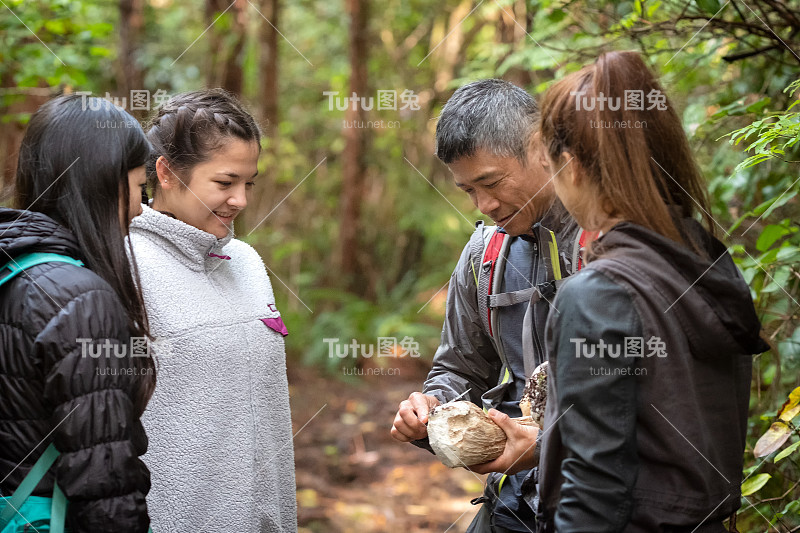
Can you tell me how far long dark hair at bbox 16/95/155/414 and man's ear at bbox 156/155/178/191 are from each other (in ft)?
1.89

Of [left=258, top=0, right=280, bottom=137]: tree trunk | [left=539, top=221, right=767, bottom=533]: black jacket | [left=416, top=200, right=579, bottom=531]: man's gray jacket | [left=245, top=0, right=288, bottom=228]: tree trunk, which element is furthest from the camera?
[left=258, top=0, right=280, bottom=137]: tree trunk

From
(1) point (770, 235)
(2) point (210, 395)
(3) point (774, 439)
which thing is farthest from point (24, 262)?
(1) point (770, 235)

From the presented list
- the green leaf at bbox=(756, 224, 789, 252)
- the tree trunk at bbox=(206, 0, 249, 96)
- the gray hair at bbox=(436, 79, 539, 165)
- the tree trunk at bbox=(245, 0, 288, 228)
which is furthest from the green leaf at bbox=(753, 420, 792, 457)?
the tree trunk at bbox=(245, 0, 288, 228)

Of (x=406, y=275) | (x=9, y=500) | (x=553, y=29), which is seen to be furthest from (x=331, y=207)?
(x=9, y=500)

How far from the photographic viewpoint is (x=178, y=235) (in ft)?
7.95

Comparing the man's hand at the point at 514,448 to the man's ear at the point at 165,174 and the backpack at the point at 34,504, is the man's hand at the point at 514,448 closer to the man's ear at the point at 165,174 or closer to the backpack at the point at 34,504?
the backpack at the point at 34,504

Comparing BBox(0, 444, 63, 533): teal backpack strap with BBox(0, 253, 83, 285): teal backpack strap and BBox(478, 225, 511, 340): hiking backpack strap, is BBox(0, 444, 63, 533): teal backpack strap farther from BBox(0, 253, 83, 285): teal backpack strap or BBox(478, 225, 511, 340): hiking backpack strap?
BBox(478, 225, 511, 340): hiking backpack strap

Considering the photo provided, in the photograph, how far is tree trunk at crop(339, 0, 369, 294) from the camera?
9414 mm

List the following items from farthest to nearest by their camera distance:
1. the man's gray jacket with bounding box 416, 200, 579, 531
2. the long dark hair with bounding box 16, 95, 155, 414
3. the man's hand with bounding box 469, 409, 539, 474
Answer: the man's gray jacket with bounding box 416, 200, 579, 531 < the man's hand with bounding box 469, 409, 539, 474 < the long dark hair with bounding box 16, 95, 155, 414

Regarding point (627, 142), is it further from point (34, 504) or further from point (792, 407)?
point (34, 504)

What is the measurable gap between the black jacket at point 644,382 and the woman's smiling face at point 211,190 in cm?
144

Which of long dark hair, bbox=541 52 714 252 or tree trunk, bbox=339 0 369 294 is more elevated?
tree trunk, bbox=339 0 369 294

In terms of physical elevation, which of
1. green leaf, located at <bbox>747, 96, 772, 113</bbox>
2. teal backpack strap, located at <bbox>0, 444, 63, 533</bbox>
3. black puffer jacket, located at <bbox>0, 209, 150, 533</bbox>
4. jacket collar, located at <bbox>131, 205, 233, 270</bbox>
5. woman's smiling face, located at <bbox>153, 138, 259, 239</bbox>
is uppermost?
green leaf, located at <bbox>747, 96, 772, 113</bbox>

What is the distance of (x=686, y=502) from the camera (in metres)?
1.45
